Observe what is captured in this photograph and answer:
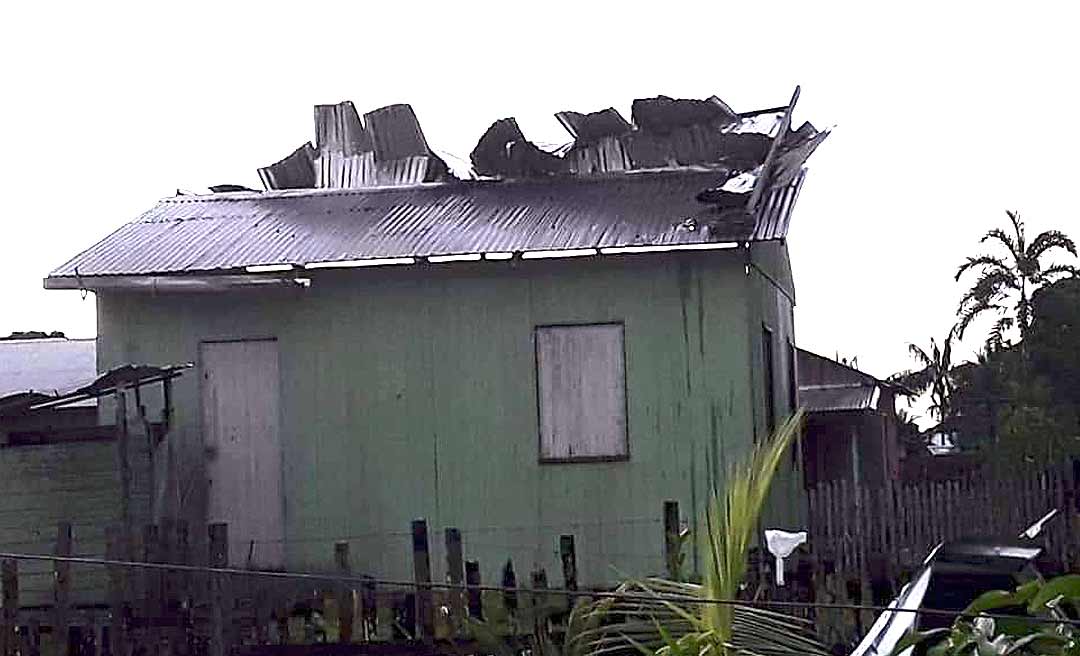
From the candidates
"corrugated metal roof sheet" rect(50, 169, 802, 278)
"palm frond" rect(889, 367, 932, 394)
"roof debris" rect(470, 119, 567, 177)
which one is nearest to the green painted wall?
"corrugated metal roof sheet" rect(50, 169, 802, 278)

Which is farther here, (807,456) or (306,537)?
(807,456)

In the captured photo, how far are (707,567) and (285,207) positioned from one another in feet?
37.8

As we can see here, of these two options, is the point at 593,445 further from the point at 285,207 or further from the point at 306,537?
the point at 285,207

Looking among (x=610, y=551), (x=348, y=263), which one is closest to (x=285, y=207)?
(x=348, y=263)

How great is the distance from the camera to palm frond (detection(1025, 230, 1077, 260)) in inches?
1340

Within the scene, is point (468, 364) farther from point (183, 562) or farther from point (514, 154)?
point (183, 562)

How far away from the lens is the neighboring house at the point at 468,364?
15555 mm

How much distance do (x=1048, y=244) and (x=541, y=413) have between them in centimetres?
2101

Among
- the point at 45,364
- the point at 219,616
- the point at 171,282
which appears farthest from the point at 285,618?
the point at 45,364

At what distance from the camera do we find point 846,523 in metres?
14.0

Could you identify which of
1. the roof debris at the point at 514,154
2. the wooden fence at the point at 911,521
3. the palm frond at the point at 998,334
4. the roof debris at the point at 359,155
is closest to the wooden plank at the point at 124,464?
the roof debris at the point at 359,155

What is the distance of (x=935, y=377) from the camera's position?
126 ft

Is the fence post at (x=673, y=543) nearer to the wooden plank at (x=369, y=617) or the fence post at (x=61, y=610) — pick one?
the wooden plank at (x=369, y=617)

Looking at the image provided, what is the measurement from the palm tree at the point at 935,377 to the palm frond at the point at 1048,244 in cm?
245
